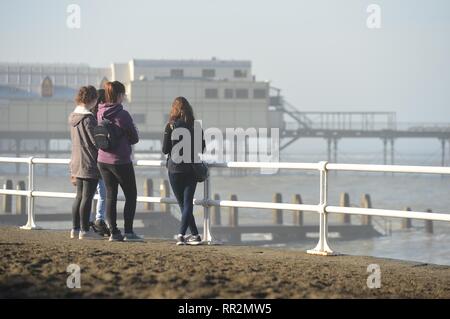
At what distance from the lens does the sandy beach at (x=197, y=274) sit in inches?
288

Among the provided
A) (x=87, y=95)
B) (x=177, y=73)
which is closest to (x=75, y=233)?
(x=87, y=95)

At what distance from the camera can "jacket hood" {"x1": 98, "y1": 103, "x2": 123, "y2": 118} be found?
1084 cm

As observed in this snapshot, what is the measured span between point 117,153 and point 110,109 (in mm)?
439

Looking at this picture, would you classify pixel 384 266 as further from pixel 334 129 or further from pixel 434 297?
pixel 334 129

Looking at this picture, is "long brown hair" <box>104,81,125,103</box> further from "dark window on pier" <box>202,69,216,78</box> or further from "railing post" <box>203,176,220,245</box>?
"dark window on pier" <box>202,69,216,78</box>

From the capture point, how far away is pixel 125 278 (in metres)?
7.69

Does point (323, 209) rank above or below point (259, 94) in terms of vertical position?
below

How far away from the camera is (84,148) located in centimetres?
1124

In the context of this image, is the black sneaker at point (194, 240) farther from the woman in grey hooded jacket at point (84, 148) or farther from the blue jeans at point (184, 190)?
the woman in grey hooded jacket at point (84, 148)

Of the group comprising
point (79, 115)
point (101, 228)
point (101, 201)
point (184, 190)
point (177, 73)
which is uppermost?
point (177, 73)

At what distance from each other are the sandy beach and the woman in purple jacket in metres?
0.73

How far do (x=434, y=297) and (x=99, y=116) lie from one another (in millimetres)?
4451

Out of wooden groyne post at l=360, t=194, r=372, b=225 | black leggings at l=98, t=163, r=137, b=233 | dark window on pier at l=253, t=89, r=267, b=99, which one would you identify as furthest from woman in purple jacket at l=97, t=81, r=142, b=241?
dark window on pier at l=253, t=89, r=267, b=99

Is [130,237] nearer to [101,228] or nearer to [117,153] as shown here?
[101,228]
